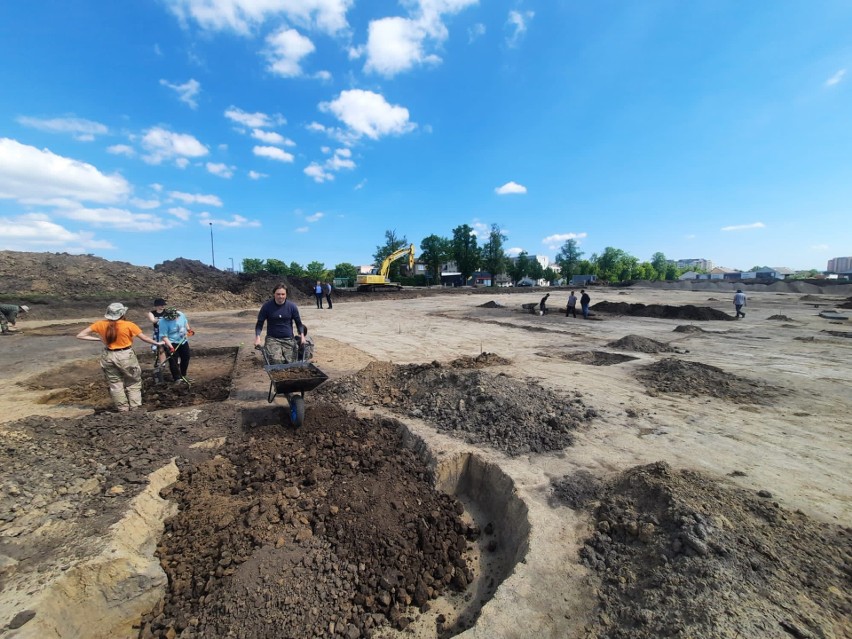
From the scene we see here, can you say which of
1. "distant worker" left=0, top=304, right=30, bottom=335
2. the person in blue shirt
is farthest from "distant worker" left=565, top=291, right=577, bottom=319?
"distant worker" left=0, top=304, right=30, bottom=335

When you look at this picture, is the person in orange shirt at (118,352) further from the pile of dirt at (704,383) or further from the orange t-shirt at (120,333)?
the pile of dirt at (704,383)

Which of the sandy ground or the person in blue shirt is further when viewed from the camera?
the person in blue shirt

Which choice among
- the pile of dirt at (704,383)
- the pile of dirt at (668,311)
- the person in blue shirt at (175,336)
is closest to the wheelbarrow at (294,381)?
the person in blue shirt at (175,336)

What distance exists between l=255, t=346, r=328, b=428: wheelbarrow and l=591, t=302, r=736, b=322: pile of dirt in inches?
740

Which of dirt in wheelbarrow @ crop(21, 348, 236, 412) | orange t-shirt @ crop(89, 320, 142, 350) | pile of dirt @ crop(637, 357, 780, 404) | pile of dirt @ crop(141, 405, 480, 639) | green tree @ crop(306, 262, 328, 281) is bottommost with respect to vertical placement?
pile of dirt @ crop(141, 405, 480, 639)

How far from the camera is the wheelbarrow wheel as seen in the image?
202 inches

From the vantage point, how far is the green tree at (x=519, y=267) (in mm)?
74625

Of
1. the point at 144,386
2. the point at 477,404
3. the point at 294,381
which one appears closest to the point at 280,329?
the point at 294,381

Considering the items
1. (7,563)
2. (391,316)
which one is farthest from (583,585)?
(391,316)

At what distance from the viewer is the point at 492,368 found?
8.12 m

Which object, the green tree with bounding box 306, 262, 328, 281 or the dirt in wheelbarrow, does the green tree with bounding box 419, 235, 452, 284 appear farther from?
the dirt in wheelbarrow

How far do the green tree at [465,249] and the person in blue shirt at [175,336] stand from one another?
6332 centimetres

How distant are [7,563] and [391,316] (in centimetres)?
1751

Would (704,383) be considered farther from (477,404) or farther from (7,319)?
(7,319)
